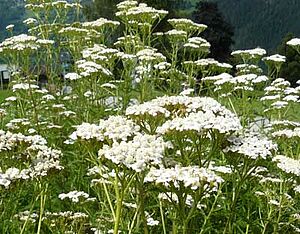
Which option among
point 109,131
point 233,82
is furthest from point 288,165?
point 233,82

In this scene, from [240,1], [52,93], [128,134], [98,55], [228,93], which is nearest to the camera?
[128,134]

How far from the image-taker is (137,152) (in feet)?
12.2

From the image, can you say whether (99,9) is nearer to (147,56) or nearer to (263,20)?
(147,56)

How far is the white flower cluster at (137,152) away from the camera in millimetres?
3701

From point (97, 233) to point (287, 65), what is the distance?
153 feet

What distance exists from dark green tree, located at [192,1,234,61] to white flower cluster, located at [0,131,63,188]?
47.7 metres

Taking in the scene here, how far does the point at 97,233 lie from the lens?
15.7 ft

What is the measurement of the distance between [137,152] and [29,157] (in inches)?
50.4

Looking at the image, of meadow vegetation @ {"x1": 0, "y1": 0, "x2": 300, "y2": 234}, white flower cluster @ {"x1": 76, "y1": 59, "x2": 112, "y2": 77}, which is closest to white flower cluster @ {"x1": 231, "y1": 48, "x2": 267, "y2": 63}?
meadow vegetation @ {"x1": 0, "y1": 0, "x2": 300, "y2": 234}

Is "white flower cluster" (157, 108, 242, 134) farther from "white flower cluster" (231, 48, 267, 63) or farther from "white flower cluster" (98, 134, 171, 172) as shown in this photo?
"white flower cluster" (231, 48, 267, 63)

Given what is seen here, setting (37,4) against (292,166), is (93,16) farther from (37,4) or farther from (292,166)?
(292,166)

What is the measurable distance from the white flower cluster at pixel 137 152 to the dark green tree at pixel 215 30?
48485 mm

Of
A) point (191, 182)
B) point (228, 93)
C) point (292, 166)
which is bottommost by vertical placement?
point (228, 93)

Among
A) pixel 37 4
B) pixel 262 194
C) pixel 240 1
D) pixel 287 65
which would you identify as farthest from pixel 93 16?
pixel 240 1
